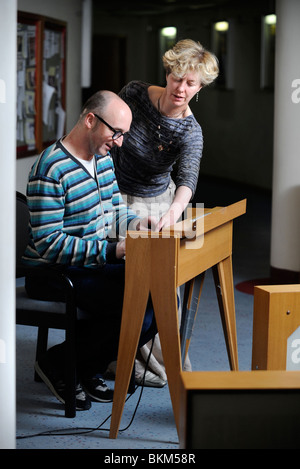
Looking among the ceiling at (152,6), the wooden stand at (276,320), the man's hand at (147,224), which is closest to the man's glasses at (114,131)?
the man's hand at (147,224)

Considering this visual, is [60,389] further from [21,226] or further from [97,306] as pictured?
[21,226]

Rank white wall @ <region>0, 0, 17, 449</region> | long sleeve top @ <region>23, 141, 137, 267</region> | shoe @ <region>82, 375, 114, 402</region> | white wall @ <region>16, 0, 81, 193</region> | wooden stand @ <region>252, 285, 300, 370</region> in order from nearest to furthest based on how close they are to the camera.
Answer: white wall @ <region>0, 0, 17, 449</region> → wooden stand @ <region>252, 285, 300, 370</region> → long sleeve top @ <region>23, 141, 137, 267</region> → shoe @ <region>82, 375, 114, 402</region> → white wall @ <region>16, 0, 81, 193</region>

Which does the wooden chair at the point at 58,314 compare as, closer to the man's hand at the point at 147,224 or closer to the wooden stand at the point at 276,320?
the man's hand at the point at 147,224

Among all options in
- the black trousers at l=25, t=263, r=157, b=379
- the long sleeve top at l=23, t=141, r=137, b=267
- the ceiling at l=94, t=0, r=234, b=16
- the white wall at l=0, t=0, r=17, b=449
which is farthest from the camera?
the ceiling at l=94, t=0, r=234, b=16

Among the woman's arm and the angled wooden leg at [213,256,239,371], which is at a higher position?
the woman's arm

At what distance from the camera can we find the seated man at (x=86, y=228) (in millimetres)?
2814

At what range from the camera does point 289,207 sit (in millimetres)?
5387

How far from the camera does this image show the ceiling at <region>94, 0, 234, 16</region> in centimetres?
1204

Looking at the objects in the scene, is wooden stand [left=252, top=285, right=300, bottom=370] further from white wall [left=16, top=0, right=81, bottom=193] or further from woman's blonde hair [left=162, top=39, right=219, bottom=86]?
white wall [left=16, top=0, right=81, bottom=193]

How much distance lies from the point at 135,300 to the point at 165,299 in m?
0.12

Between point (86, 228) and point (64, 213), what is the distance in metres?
0.11

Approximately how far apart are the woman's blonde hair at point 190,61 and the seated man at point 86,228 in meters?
0.32

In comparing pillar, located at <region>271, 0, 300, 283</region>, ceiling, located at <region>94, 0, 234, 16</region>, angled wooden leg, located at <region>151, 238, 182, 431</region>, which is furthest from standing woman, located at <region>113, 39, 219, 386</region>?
ceiling, located at <region>94, 0, 234, 16</region>

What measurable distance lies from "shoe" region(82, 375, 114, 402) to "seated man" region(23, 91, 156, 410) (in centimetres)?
6
